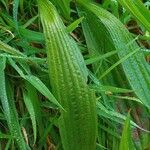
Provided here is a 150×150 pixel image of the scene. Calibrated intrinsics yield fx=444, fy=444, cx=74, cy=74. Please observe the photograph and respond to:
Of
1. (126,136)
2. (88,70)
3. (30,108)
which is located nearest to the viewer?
(126,136)

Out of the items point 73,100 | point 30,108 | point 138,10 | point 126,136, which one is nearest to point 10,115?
point 30,108

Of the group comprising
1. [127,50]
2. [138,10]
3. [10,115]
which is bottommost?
[10,115]

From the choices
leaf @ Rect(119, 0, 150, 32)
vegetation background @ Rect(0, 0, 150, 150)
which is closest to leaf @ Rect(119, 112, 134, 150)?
vegetation background @ Rect(0, 0, 150, 150)

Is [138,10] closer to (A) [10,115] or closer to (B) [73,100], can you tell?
(B) [73,100]

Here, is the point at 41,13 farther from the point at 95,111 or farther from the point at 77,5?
the point at 95,111

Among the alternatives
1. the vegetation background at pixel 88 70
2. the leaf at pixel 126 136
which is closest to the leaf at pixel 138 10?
the vegetation background at pixel 88 70

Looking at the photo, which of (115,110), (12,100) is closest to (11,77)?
(12,100)

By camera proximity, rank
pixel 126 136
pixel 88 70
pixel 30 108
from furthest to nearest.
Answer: pixel 88 70 < pixel 30 108 < pixel 126 136

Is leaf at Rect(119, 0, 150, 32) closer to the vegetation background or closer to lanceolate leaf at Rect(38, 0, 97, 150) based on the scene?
the vegetation background
